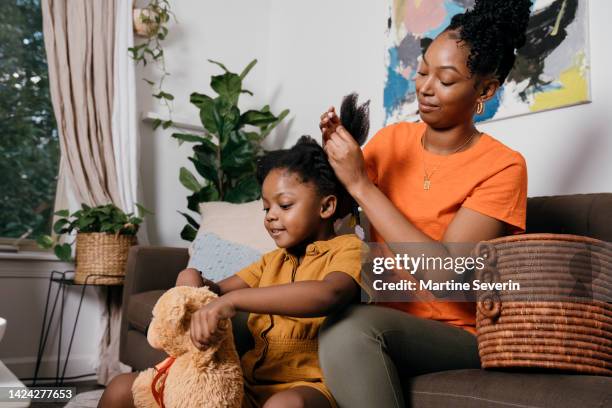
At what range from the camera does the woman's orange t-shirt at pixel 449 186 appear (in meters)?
1.37

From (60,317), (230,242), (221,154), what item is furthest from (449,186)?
(60,317)

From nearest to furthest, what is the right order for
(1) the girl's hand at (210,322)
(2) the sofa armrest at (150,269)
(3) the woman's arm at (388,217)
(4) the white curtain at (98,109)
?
(1) the girl's hand at (210,322)
(3) the woman's arm at (388,217)
(2) the sofa armrest at (150,269)
(4) the white curtain at (98,109)

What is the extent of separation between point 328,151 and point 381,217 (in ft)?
0.61

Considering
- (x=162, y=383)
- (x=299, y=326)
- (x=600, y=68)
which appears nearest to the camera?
(x=162, y=383)

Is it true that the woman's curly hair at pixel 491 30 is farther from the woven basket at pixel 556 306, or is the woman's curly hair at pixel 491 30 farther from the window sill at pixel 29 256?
the window sill at pixel 29 256

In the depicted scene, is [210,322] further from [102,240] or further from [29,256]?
[29,256]

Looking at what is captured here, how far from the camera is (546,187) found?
2107mm

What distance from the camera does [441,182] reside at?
1.47 metres

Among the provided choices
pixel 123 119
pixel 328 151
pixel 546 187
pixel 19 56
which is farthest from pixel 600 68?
pixel 19 56

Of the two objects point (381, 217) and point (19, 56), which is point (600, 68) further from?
point (19, 56)

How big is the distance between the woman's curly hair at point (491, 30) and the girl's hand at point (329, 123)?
0.33m

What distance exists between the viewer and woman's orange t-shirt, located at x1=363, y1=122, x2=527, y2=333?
1.37 m

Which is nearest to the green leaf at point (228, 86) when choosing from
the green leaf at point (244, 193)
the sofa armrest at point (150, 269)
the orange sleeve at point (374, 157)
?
the green leaf at point (244, 193)

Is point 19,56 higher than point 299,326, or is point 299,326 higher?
point 19,56
